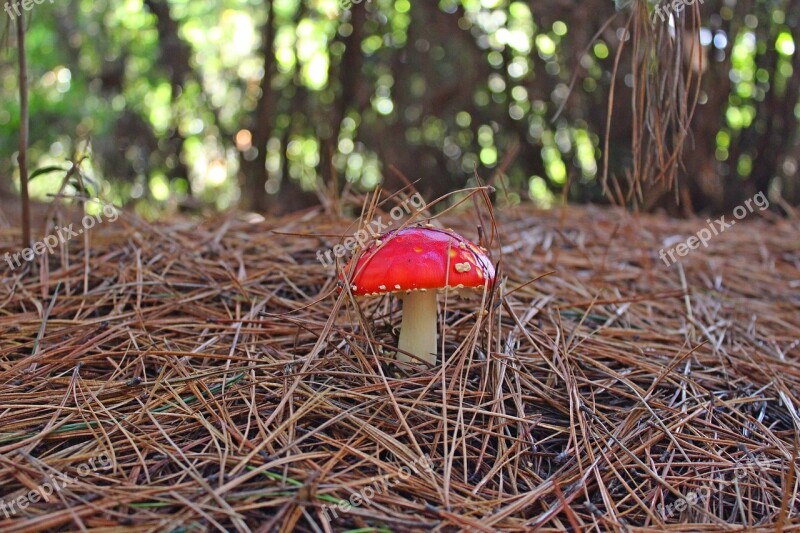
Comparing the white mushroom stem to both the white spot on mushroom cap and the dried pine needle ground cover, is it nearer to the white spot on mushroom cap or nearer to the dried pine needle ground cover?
the dried pine needle ground cover

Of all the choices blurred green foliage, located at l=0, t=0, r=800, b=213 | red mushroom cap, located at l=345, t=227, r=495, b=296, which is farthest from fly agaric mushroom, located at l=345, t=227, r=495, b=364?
blurred green foliage, located at l=0, t=0, r=800, b=213

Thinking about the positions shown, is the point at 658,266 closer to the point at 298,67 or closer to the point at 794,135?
the point at 794,135

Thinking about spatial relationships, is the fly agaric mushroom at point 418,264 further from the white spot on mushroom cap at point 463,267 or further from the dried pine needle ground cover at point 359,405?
the dried pine needle ground cover at point 359,405

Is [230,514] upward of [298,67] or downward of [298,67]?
downward

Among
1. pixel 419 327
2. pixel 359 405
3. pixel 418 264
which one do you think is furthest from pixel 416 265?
pixel 359 405

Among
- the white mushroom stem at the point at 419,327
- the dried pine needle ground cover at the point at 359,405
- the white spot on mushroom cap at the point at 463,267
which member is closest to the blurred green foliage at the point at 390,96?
the dried pine needle ground cover at the point at 359,405

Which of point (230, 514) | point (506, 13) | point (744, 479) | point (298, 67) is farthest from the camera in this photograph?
point (298, 67)

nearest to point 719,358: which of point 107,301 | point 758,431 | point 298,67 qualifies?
point 758,431
